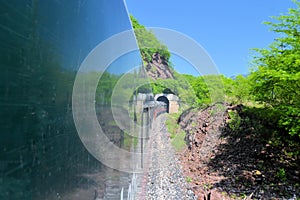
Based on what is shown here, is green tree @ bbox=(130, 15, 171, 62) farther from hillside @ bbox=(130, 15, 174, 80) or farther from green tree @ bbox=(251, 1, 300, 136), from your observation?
green tree @ bbox=(251, 1, 300, 136)

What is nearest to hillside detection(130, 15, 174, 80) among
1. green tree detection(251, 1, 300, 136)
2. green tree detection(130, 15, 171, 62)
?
green tree detection(130, 15, 171, 62)

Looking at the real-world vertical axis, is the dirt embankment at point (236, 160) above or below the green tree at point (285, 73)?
below

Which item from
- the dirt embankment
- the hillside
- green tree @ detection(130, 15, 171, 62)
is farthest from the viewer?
the dirt embankment

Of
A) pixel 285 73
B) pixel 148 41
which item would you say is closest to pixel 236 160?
pixel 285 73

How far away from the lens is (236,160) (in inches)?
287

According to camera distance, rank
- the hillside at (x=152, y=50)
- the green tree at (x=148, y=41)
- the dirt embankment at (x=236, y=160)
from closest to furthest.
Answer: the green tree at (x=148, y=41), the hillside at (x=152, y=50), the dirt embankment at (x=236, y=160)

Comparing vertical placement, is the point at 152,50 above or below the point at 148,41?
above

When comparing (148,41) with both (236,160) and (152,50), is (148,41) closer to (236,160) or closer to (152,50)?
(152,50)

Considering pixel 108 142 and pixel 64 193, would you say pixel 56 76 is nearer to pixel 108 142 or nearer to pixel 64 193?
pixel 64 193

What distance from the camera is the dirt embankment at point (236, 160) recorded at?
5.31 m

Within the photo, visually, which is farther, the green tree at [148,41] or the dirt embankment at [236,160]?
the dirt embankment at [236,160]

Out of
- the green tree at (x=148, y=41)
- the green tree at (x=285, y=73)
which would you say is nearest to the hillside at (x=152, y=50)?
the green tree at (x=148, y=41)

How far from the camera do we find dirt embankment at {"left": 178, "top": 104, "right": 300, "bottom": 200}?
17.4 ft

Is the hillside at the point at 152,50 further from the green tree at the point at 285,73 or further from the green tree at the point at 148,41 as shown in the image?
the green tree at the point at 285,73
